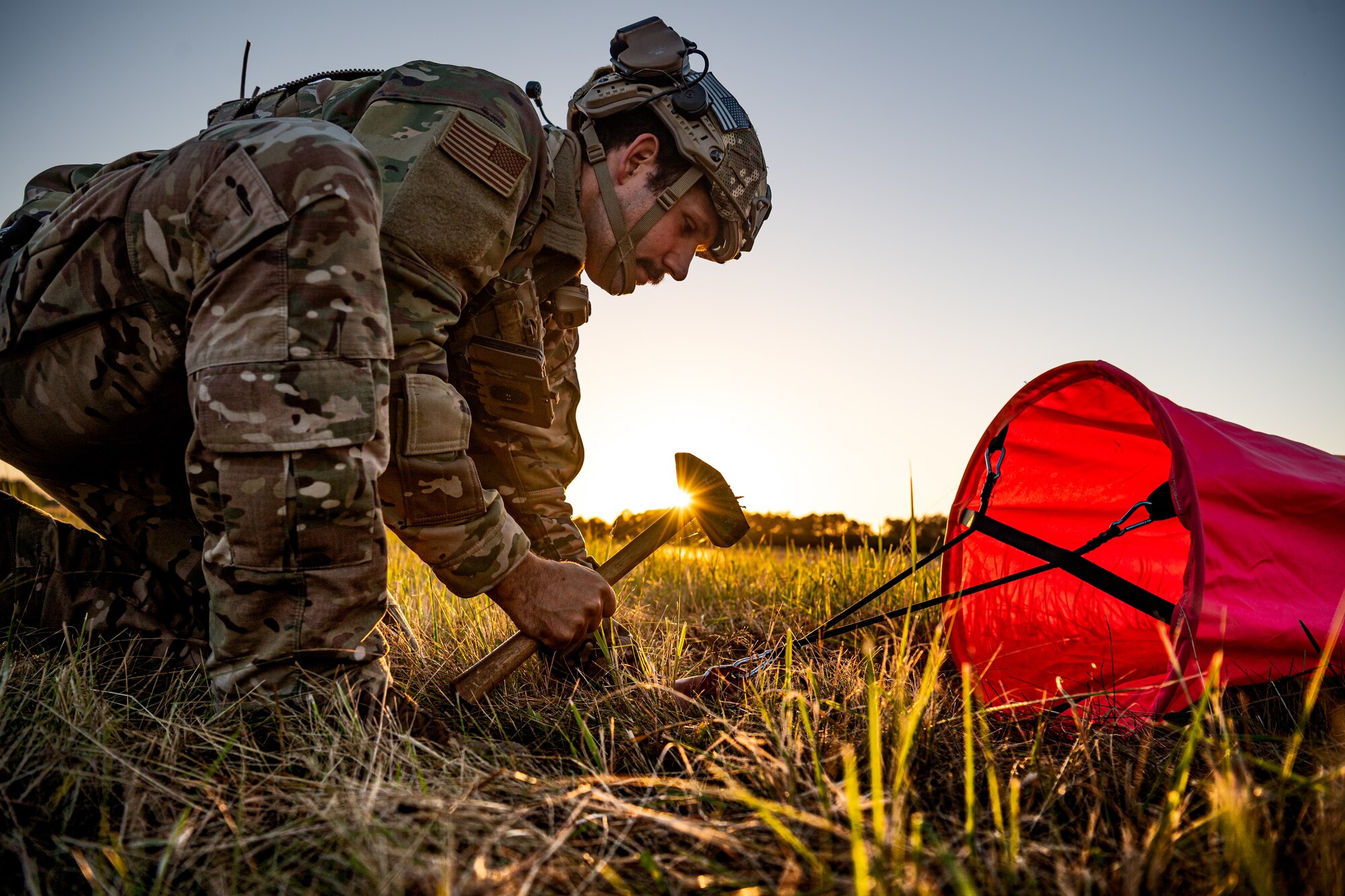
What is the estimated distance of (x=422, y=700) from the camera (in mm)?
1722

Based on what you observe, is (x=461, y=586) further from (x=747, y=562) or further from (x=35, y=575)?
(x=747, y=562)

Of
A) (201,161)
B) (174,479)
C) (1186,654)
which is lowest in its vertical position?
(1186,654)

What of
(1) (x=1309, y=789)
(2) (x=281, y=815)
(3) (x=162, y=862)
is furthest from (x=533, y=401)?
(1) (x=1309, y=789)

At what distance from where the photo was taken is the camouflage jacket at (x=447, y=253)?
5.17ft

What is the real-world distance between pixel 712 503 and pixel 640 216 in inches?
35.3

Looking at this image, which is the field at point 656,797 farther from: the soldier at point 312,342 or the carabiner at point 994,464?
the carabiner at point 994,464

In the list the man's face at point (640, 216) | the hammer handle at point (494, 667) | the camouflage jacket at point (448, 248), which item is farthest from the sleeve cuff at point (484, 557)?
the man's face at point (640, 216)

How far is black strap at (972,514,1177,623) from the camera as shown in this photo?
1803mm

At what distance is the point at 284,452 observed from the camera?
4.23 ft

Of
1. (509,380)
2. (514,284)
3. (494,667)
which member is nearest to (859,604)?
(494,667)

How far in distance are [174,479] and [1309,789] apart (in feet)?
7.47

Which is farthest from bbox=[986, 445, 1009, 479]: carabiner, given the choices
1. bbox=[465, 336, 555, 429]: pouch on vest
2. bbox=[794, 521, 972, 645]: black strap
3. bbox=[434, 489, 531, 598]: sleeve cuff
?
bbox=[434, 489, 531, 598]: sleeve cuff

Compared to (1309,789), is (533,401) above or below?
above

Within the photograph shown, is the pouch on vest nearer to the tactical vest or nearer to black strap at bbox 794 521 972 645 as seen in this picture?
the tactical vest
